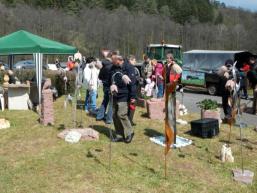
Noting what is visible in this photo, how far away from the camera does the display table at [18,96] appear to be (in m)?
13.5

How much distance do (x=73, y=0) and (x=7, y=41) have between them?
80773 millimetres

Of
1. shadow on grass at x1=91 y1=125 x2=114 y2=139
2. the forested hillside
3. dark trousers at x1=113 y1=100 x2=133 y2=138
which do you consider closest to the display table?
shadow on grass at x1=91 y1=125 x2=114 y2=139

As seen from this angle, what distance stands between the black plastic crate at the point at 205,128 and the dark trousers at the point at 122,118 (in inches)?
69.1

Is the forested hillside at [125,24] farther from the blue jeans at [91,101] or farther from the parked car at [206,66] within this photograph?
the blue jeans at [91,101]

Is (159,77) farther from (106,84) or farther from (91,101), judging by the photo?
(106,84)

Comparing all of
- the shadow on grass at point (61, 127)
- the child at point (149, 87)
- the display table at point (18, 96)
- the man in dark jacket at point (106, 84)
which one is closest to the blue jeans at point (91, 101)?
the man in dark jacket at point (106, 84)

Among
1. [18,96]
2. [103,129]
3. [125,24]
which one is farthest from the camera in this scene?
[125,24]

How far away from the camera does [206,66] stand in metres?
20.8

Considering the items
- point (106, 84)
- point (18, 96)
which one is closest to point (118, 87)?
point (106, 84)

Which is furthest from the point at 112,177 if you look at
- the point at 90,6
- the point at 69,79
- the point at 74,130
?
the point at 90,6

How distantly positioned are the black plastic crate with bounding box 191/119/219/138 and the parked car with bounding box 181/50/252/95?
1018 cm

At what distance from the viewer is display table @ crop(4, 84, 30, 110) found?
533 inches

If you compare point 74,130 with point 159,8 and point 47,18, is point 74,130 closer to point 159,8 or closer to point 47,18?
point 47,18

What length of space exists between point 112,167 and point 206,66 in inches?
565
